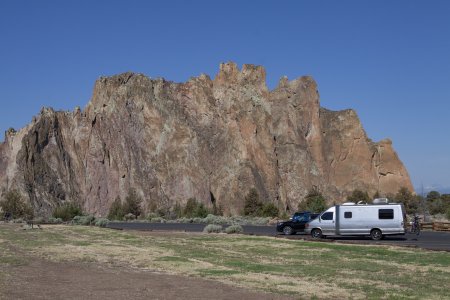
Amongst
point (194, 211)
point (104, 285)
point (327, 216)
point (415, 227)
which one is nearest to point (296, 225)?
point (327, 216)

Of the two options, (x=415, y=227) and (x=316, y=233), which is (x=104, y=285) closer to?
(x=316, y=233)

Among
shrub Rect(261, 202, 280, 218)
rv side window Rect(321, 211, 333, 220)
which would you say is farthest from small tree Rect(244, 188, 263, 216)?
rv side window Rect(321, 211, 333, 220)

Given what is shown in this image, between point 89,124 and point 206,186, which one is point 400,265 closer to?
point 206,186

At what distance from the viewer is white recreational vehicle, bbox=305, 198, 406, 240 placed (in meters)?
34.7

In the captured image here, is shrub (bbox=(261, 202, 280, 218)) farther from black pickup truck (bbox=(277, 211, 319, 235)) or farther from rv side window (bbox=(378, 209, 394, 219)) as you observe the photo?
rv side window (bbox=(378, 209, 394, 219))

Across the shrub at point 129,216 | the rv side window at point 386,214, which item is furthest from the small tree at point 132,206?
the rv side window at point 386,214

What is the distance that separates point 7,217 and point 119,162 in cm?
2714

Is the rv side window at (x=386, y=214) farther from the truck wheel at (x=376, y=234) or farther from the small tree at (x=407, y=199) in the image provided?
the small tree at (x=407, y=199)

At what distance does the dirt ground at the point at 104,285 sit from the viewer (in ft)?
47.4

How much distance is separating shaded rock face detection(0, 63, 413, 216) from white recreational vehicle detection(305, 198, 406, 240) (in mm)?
63706

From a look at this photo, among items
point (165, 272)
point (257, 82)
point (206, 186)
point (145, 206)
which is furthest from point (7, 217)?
point (165, 272)

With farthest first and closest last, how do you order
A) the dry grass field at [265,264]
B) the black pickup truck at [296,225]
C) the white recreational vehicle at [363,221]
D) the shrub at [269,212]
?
the shrub at [269,212] < the black pickup truck at [296,225] < the white recreational vehicle at [363,221] < the dry grass field at [265,264]

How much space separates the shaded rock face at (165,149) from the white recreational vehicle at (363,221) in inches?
2508

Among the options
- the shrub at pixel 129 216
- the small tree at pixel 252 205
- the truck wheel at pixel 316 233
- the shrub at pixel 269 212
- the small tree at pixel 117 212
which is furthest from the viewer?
the small tree at pixel 252 205
